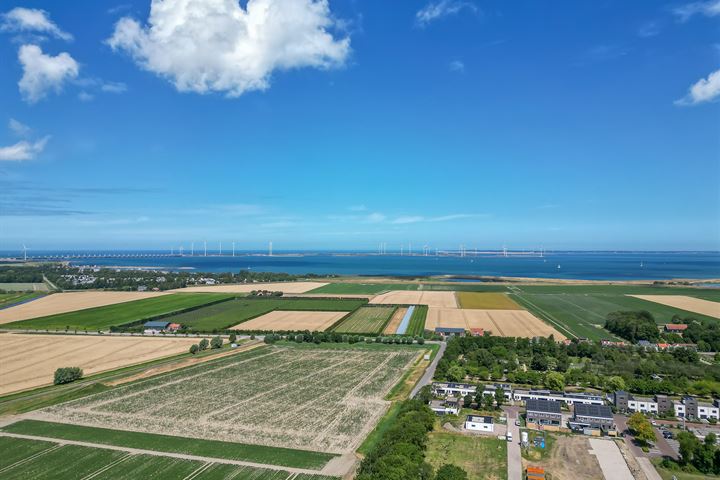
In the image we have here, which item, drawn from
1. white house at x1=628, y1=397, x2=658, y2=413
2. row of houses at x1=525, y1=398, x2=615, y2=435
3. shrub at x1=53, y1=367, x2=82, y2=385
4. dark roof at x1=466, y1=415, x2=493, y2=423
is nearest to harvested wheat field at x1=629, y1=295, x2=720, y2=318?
white house at x1=628, y1=397, x2=658, y2=413

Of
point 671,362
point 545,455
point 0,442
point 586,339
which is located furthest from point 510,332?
point 0,442

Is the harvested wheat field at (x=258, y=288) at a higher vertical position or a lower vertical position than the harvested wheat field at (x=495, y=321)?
higher

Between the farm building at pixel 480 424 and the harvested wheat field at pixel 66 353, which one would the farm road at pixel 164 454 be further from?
the harvested wheat field at pixel 66 353

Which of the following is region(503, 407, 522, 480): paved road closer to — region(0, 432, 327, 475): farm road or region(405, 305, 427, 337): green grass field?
region(0, 432, 327, 475): farm road

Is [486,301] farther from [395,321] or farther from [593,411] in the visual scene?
[593,411]

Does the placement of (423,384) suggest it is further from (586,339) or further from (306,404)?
(586,339)

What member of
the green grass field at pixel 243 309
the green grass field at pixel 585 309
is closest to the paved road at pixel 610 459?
the green grass field at pixel 585 309
